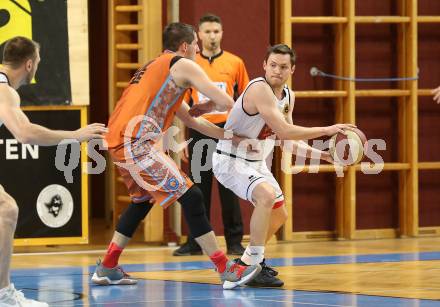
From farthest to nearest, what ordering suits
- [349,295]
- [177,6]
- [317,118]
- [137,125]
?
[317,118] < [177,6] < [137,125] < [349,295]

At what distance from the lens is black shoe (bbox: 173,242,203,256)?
8.77 m

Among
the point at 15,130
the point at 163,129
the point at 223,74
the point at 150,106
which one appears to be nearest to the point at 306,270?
the point at 163,129

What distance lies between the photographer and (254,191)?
692 cm

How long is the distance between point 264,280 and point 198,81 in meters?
1.29

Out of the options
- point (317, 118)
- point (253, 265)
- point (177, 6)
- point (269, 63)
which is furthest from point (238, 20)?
point (253, 265)

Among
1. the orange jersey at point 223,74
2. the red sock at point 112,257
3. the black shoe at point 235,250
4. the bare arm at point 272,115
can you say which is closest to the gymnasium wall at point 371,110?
the orange jersey at point 223,74

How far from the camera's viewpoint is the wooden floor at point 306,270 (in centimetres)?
643

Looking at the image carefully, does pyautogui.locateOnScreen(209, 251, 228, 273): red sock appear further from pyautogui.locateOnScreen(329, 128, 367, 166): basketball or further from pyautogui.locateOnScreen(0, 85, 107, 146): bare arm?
pyautogui.locateOnScreen(0, 85, 107, 146): bare arm

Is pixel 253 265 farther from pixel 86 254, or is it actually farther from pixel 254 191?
pixel 86 254

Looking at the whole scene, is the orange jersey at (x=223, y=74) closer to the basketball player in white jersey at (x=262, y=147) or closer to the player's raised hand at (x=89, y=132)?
the basketball player in white jersey at (x=262, y=147)

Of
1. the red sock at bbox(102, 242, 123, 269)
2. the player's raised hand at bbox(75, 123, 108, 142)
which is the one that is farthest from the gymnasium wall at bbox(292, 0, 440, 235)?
the player's raised hand at bbox(75, 123, 108, 142)

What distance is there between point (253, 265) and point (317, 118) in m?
3.47

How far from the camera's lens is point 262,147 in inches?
282

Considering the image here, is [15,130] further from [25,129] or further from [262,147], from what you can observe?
[262,147]
